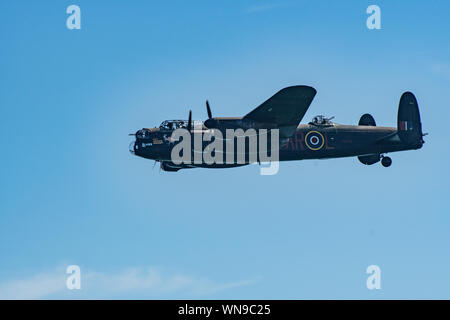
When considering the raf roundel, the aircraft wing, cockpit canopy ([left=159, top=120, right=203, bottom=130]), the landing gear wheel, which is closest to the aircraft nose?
the aircraft wing

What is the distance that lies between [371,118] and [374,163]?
2719 millimetres

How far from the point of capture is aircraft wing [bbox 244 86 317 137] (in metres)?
35.9

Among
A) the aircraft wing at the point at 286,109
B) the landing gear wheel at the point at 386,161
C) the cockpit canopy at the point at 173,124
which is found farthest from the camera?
the landing gear wheel at the point at 386,161

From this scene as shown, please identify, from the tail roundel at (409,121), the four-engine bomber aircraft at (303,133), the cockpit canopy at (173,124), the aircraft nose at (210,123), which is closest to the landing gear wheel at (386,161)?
the four-engine bomber aircraft at (303,133)

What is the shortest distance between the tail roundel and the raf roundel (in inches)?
186

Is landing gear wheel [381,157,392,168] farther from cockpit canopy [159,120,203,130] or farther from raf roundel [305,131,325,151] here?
cockpit canopy [159,120,203,130]

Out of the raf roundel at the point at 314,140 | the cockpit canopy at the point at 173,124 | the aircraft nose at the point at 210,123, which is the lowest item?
the raf roundel at the point at 314,140

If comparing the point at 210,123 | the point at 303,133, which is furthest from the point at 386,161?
the point at 210,123

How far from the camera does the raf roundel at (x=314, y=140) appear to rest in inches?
1647

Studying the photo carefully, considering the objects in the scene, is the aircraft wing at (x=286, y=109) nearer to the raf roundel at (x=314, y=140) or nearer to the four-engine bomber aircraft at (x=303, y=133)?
the four-engine bomber aircraft at (x=303, y=133)
